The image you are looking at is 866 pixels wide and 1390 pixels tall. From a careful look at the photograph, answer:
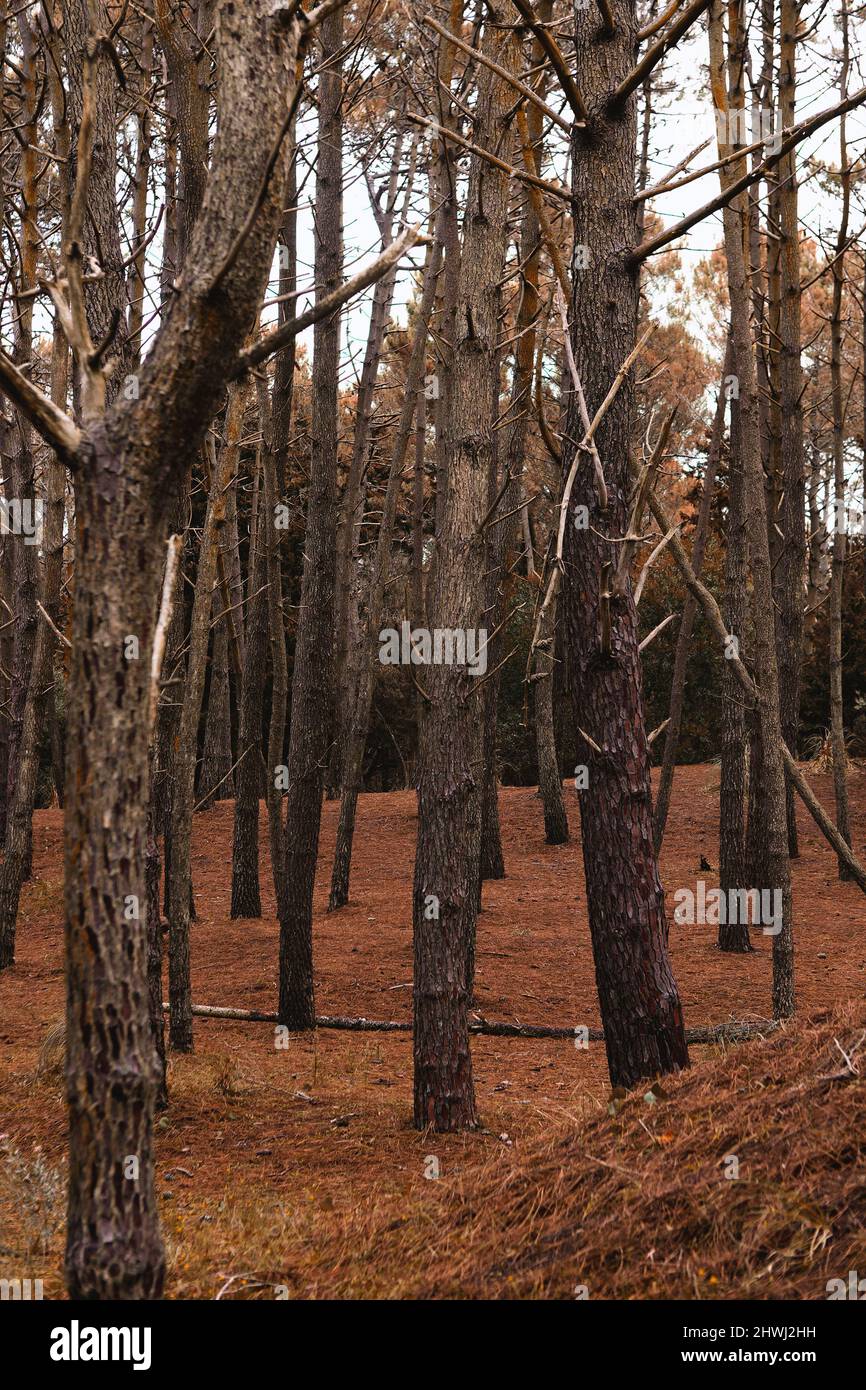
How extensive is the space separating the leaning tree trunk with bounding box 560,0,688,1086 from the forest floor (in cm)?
38

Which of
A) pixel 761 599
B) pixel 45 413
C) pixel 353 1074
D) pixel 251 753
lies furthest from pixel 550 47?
pixel 251 753

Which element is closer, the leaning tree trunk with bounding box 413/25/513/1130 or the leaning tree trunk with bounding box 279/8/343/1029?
the leaning tree trunk with bounding box 413/25/513/1130

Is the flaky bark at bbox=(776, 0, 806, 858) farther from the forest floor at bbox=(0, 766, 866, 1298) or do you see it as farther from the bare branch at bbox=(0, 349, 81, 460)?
the bare branch at bbox=(0, 349, 81, 460)

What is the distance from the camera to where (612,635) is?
4336mm

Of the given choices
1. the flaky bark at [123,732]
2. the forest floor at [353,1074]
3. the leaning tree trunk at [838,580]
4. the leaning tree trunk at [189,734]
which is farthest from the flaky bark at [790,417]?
the flaky bark at [123,732]

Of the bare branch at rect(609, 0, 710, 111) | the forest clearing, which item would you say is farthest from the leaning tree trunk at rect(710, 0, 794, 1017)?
the bare branch at rect(609, 0, 710, 111)

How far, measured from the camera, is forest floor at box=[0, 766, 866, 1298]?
135 inches

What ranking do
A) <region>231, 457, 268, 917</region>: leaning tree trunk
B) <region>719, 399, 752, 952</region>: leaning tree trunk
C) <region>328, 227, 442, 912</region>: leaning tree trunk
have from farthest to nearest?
1. <region>328, 227, 442, 912</region>: leaning tree trunk
2. <region>231, 457, 268, 917</region>: leaning tree trunk
3. <region>719, 399, 752, 952</region>: leaning tree trunk

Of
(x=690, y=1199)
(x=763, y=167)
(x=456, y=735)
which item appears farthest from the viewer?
(x=456, y=735)

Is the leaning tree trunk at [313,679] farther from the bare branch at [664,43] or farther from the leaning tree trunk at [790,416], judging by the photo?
the leaning tree trunk at [790,416]

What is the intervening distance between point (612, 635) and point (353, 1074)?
3327mm

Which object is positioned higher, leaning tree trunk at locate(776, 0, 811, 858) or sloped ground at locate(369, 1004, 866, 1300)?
leaning tree trunk at locate(776, 0, 811, 858)

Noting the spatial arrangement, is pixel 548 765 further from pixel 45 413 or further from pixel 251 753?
pixel 45 413

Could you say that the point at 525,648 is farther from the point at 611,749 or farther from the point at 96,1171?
the point at 96,1171
